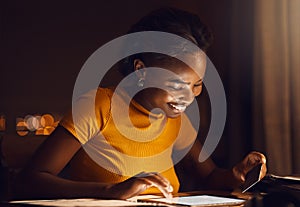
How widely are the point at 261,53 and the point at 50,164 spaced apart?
3.28 ft

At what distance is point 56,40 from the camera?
2.64 m

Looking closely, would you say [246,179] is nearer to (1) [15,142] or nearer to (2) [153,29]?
(2) [153,29]

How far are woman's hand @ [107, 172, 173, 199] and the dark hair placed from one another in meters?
0.34

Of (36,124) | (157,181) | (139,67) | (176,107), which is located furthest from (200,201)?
(36,124)

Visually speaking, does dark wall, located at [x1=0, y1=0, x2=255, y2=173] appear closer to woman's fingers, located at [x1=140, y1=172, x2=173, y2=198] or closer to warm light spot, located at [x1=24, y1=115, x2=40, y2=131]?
warm light spot, located at [x1=24, y1=115, x2=40, y2=131]

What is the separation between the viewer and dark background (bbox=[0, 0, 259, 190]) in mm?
2580

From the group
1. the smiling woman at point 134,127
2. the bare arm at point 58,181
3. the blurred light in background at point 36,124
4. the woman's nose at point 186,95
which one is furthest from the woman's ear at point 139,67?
the blurred light in background at point 36,124

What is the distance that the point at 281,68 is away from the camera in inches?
80.9

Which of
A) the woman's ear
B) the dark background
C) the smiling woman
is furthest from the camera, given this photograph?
the dark background

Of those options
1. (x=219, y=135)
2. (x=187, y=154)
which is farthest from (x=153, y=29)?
(x=219, y=135)

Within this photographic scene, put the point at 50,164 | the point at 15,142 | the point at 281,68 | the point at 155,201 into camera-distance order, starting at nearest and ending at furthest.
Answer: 1. the point at 155,201
2. the point at 50,164
3. the point at 15,142
4. the point at 281,68

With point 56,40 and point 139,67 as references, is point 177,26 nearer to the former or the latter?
point 139,67

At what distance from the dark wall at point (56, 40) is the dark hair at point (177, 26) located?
1056mm

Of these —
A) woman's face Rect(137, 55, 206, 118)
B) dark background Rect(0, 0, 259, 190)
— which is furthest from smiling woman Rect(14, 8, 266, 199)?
dark background Rect(0, 0, 259, 190)
